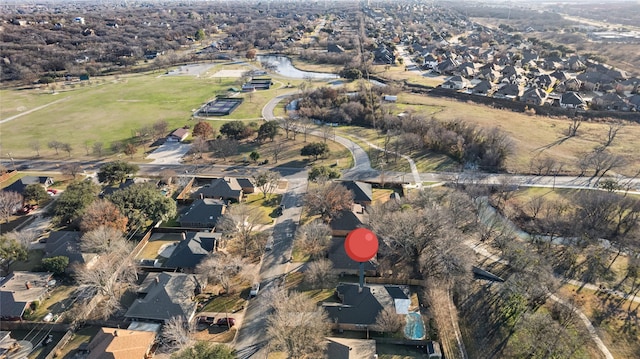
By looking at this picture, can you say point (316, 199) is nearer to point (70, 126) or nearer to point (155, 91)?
point (70, 126)

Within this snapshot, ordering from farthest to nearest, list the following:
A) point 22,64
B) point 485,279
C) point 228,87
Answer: point 22,64 → point 228,87 → point 485,279

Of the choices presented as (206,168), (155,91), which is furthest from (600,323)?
(155,91)

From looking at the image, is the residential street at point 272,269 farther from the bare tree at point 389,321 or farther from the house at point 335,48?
the house at point 335,48

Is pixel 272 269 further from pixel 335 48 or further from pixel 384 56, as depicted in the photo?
pixel 335 48

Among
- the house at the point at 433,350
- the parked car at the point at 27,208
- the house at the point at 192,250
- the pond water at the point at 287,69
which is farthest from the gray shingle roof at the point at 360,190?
the pond water at the point at 287,69

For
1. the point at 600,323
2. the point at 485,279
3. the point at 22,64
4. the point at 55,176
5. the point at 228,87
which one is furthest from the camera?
the point at 22,64
